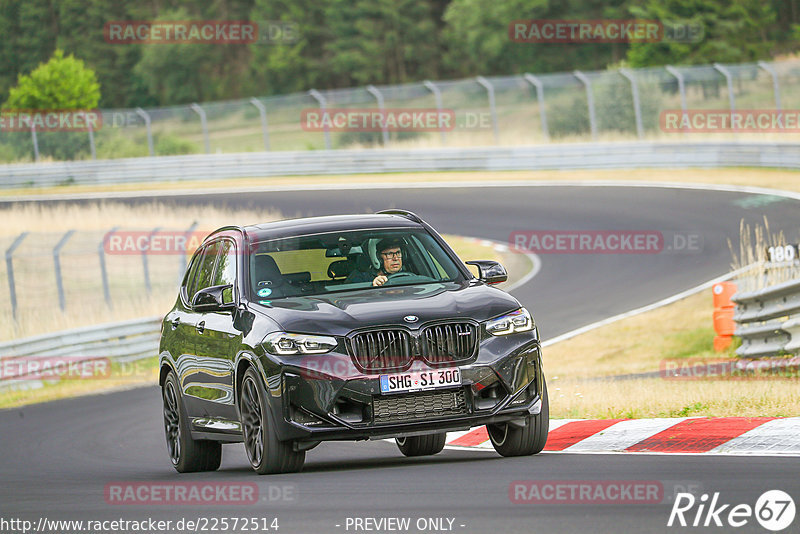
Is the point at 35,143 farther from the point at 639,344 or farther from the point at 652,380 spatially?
the point at 652,380

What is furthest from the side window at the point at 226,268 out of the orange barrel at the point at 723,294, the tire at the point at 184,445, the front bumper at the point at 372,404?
the orange barrel at the point at 723,294

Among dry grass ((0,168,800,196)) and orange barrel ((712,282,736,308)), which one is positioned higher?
dry grass ((0,168,800,196))

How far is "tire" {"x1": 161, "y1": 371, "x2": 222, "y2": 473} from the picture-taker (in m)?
10.7

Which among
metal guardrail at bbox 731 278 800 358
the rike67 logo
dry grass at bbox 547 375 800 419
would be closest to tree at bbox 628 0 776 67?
metal guardrail at bbox 731 278 800 358

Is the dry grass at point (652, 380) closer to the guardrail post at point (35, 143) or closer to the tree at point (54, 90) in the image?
the guardrail post at point (35, 143)

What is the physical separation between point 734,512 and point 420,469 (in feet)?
9.28

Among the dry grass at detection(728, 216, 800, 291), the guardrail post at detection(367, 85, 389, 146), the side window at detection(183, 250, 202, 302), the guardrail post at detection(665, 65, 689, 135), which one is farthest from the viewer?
the guardrail post at detection(367, 85, 389, 146)

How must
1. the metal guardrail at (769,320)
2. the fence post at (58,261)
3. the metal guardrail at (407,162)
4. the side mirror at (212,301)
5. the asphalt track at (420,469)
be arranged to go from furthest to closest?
the metal guardrail at (407,162), the fence post at (58,261), the metal guardrail at (769,320), the side mirror at (212,301), the asphalt track at (420,469)

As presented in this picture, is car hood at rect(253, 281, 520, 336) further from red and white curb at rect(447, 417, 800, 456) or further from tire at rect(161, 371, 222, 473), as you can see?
tire at rect(161, 371, 222, 473)

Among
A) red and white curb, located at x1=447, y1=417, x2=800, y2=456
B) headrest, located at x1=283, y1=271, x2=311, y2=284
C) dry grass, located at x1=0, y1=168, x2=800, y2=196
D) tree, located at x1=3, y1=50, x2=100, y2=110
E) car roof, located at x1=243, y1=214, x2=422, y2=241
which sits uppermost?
tree, located at x1=3, y1=50, x2=100, y2=110

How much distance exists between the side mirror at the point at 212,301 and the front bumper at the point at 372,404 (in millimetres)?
1182

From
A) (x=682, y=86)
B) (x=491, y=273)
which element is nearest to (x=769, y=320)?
(x=491, y=273)

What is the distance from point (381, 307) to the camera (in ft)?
29.1

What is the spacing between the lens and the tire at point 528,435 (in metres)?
9.15
